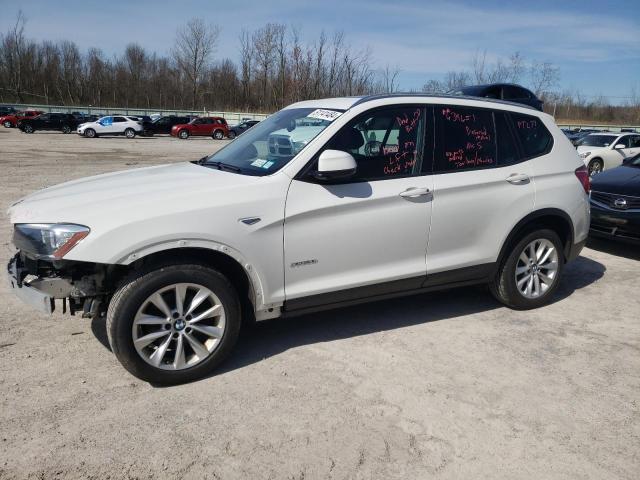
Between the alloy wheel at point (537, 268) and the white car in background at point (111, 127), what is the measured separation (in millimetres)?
37466

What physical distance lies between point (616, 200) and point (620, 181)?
1.76 ft

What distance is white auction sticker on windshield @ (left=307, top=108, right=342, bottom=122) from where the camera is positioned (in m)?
3.85

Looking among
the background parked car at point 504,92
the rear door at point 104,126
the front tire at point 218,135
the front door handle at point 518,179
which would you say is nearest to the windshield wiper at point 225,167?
the front door handle at point 518,179

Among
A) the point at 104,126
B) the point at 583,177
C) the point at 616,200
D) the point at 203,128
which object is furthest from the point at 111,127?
the point at 583,177

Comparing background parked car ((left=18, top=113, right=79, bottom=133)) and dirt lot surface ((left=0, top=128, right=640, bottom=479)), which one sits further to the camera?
background parked car ((left=18, top=113, right=79, bottom=133))

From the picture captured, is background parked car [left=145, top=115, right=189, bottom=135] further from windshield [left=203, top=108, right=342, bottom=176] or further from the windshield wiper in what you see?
the windshield wiper

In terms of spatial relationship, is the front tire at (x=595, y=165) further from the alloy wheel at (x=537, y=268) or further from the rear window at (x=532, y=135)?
the alloy wheel at (x=537, y=268)

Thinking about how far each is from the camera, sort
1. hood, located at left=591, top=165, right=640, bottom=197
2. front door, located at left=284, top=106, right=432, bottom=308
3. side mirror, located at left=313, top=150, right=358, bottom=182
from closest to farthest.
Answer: side mirror, located at left=313, top=150, right=358, bottom=182 → front door, located at left=284, top=106, right=432, bottom=308 → hood, located at left=591, top=165, right=640, bottom=197

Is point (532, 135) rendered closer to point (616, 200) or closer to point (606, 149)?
point (616, 200)

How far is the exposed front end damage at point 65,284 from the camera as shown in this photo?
314cm

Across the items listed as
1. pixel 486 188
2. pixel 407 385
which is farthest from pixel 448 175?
pixel 407 385

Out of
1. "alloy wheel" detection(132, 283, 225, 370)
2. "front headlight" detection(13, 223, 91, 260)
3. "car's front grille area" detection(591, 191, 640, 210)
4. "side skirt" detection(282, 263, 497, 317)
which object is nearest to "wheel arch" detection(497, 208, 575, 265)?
"side skirt" detection(282, 263, 497, 317)

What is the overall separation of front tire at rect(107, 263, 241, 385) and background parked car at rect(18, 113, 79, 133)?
133 feet

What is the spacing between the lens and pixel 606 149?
16781 mm
